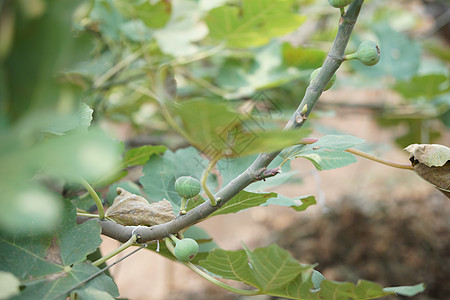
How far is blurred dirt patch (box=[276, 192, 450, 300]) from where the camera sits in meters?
1.38

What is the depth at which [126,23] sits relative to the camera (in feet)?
2.89

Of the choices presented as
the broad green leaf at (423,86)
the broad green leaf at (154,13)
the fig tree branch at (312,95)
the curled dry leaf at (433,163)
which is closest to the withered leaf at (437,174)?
the curled dry leaf at (433,163)

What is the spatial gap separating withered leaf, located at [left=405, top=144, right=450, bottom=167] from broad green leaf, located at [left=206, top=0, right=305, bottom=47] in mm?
403

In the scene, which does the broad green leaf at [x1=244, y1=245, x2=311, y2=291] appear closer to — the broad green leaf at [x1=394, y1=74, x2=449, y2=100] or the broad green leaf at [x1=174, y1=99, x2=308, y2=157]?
the broad green leaf at [x1=174, y1=99, x2=308, y2=157]

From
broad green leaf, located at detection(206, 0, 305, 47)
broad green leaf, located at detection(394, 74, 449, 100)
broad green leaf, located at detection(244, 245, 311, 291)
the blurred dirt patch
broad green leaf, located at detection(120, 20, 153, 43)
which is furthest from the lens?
the blurred dirt patch

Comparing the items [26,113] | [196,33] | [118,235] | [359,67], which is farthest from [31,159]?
[359,67]

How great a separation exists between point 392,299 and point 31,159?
1.18 meters

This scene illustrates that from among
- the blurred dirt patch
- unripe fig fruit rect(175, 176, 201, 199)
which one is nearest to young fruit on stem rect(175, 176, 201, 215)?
unripe fig fruit rect(175, 176, 201, 199)

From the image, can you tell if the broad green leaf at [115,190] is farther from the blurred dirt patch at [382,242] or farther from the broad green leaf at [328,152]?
the blurred dirt patch at [382,242]

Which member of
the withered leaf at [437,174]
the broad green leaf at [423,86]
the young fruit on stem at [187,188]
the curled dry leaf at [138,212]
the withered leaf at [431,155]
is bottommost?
the broad green leaf at [423,86]

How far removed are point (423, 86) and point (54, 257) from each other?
90cm

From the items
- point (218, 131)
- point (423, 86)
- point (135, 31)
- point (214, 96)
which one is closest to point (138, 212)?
point (218, 131)

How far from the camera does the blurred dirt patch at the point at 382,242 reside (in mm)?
1383

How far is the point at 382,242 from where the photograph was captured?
5.01ft
